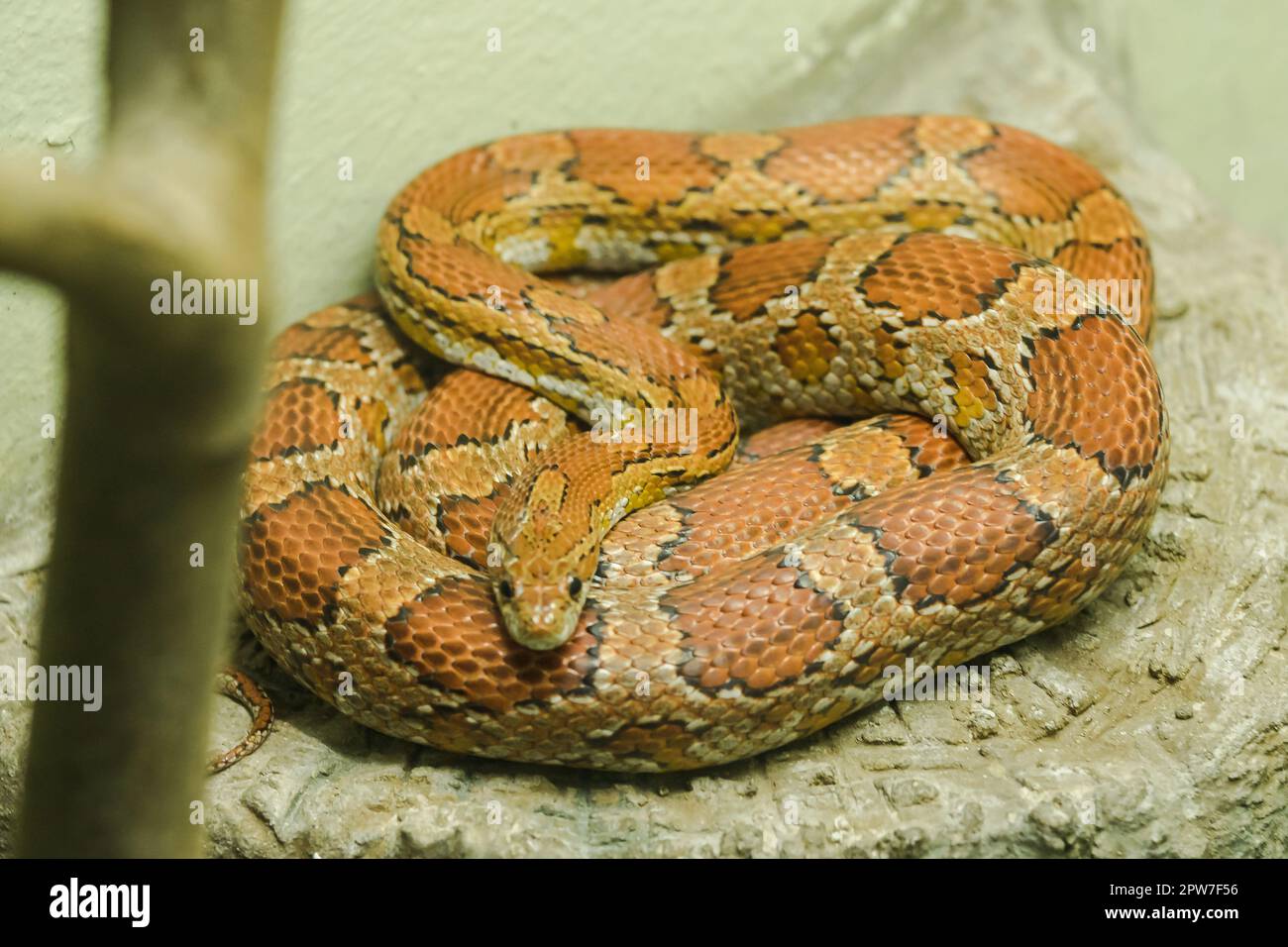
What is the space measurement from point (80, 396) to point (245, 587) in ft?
7.13

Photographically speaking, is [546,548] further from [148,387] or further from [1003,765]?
[148,387]

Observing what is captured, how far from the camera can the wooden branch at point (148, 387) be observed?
57.8 inches

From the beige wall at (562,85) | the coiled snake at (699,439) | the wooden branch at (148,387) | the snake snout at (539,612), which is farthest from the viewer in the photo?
the beige wall at (562,85)

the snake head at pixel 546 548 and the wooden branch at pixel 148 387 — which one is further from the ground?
the wooden branch at pixel 148 387

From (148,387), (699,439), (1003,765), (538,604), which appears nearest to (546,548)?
(538,604)

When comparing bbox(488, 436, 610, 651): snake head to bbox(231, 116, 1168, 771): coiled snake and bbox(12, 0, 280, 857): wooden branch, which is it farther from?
bbox(12, 0, 280, 857): wooden branch

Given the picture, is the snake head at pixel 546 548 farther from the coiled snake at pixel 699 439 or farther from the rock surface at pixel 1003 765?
the rock surface at pixel 1003 765

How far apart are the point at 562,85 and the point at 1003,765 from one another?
357 cm

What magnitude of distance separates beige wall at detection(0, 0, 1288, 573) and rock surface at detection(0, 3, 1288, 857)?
1.55 meters

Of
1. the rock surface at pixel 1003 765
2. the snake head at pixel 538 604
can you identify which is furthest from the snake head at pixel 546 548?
the rock surface at pixel 1003 765

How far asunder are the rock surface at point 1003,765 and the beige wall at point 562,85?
5.09 feet

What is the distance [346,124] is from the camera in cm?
468

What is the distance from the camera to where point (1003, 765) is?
352 centimetres

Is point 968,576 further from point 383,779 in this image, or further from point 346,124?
point 346,124
